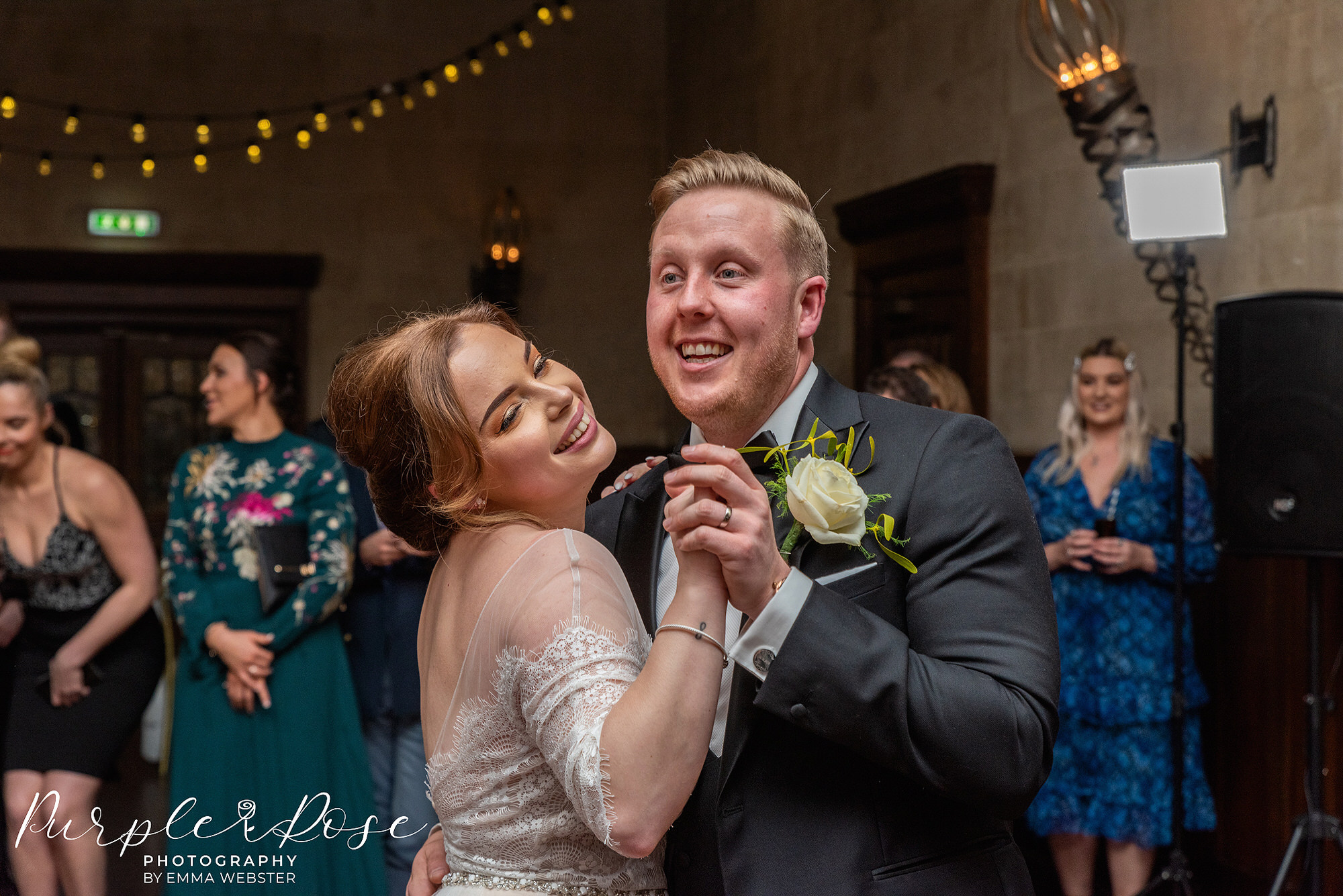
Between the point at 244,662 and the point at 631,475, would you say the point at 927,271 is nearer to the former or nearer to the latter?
the point at 244,662

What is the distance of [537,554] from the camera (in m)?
1.48

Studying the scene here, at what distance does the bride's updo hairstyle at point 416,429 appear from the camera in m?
1.53

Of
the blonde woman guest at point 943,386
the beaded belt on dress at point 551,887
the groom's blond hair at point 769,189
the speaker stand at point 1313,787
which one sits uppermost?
the groom's blond hair at point 769,189

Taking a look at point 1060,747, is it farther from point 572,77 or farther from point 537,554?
point 572,77

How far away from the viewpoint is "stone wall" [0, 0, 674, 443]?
823cm

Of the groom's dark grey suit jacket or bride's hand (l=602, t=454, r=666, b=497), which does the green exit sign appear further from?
the groom's dark grey suit jacket

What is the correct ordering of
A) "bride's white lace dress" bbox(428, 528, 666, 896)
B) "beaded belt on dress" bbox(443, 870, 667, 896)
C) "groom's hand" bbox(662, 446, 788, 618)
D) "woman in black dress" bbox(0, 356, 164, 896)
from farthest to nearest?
"woman in black dress" bbox(0, 356, 164, 896)
"beaded belt on dress" bbox(443, 870, 667, 896)
"bride's white lace dress" bbox(428, 528, 666, 896)
"groom's hand" bbox(662, 446, 788, 618)

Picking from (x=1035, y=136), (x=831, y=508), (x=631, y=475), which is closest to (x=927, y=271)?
(x=1035, y=136)

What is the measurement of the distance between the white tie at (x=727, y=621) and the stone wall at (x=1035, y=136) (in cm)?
302

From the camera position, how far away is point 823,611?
4.31 ft

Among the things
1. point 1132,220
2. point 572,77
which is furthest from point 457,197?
point 1132,220

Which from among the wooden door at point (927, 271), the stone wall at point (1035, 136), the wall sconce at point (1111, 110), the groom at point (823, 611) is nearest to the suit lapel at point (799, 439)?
the groom at point (823, 611)

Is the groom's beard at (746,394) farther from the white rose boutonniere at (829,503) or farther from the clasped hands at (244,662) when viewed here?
the clasped hands at (244,662)

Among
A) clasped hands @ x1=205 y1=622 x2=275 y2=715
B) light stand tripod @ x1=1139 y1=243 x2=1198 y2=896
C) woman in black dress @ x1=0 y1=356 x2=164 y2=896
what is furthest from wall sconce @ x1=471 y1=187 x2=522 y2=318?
light stand tripod @ x1=1139 y1=243 x2=1198 y2=896
